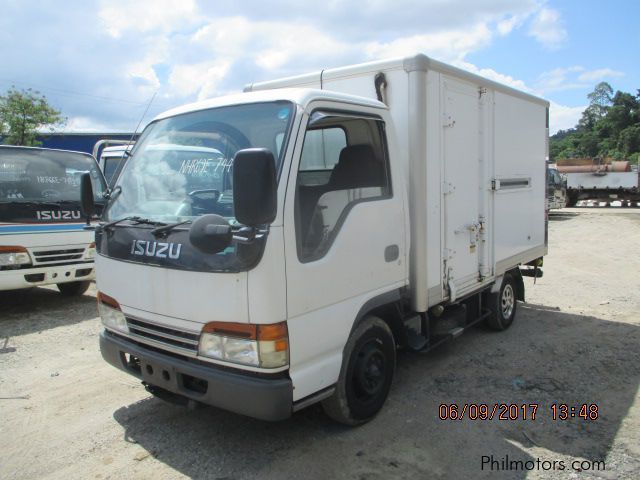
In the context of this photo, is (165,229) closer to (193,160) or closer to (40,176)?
(193,160)

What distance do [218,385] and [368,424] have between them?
1.36 metres

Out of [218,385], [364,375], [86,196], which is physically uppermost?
[86,196]

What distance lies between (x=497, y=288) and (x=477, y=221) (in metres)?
1.18

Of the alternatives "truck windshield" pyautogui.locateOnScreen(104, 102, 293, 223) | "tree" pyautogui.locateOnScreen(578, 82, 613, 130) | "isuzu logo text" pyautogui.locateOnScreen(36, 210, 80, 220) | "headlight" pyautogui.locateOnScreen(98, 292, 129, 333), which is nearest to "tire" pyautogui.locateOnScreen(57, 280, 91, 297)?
"isuzu logo text" pyautogui.locateOnScreen(36, 210, 80, 220)

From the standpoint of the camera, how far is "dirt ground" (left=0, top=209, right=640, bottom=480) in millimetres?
3236

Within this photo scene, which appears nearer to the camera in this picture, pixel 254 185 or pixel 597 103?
pixel 254 185

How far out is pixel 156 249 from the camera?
3092 millimetres

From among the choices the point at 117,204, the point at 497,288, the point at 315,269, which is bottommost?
the point at 497,288

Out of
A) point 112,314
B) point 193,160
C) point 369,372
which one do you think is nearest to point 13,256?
point 112,314

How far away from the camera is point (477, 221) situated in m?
4.99

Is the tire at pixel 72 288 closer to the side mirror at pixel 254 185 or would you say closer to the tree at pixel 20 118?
the side mirror at pixel 254 185

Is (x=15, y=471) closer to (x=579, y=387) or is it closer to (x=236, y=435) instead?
(x=236, y=435)

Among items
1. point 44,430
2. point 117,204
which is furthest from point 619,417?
point 44,430

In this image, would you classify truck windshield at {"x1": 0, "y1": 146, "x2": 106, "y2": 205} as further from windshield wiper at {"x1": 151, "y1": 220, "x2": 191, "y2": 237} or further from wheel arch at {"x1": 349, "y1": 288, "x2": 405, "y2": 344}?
wheel arch at {"x1": 349, "y1": 288, "x2": 405, "y2": 344}
